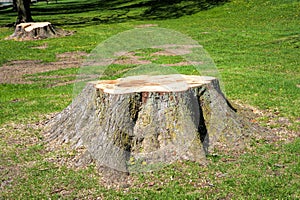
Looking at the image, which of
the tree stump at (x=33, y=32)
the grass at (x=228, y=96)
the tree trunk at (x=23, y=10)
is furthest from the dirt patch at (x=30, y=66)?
the tree trunk at (x=23, y=10)

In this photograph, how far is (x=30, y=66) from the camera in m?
15.4

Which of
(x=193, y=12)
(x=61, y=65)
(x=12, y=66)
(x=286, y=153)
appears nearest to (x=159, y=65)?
(x=61, y=65)

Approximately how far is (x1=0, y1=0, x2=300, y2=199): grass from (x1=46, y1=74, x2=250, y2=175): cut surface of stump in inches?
10.6

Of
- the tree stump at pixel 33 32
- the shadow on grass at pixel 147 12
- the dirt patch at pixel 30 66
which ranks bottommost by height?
the shadow on grass at pixel 147 12

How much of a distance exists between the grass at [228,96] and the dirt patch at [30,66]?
1.59 ft

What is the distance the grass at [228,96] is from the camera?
226 inches

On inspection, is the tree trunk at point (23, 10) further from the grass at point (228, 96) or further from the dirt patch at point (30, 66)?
the dirt patch at point (30, 66)

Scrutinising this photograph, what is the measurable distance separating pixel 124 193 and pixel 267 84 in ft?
21.1

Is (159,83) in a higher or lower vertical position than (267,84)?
higher

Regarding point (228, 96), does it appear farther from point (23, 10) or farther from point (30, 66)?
point (23, 10)

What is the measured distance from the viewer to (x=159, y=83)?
7.09m

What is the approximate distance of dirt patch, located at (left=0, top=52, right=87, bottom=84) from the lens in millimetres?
13516

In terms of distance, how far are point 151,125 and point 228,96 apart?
382cm

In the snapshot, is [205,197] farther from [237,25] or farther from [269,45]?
[237,25]
